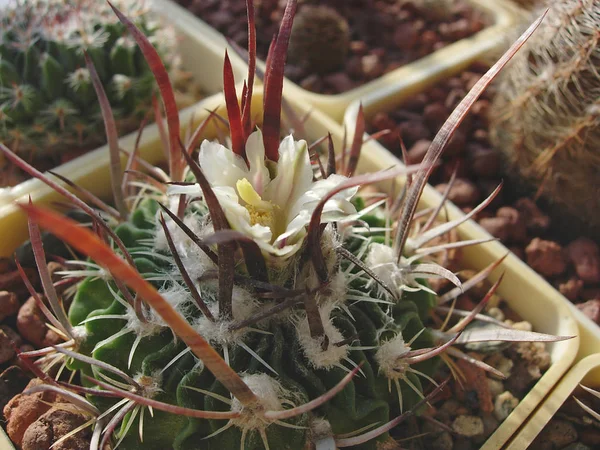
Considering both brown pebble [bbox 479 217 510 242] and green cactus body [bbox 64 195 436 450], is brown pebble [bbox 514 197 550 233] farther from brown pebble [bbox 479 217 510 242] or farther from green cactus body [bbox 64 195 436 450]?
green cactus body [bbox 64 195 436 450]

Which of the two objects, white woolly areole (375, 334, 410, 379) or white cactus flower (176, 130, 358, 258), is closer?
white cactus flower (176, 130, 358, 258)

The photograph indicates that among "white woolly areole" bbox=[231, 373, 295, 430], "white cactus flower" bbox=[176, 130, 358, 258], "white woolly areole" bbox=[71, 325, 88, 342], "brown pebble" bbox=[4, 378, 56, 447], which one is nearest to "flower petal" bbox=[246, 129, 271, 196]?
"white cactus flower" bbox=[176, 130, 358, 258]

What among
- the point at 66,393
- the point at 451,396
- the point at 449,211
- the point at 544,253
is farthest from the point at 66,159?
the point at 544,253

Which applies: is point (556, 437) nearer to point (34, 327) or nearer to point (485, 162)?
point (485, 162)

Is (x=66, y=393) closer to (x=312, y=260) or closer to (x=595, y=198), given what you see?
(x=312, y=260)

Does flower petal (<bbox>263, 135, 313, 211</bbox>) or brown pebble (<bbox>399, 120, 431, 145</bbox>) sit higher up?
flower petal (<bbox>263, 135, 313, 211</bbox>)
